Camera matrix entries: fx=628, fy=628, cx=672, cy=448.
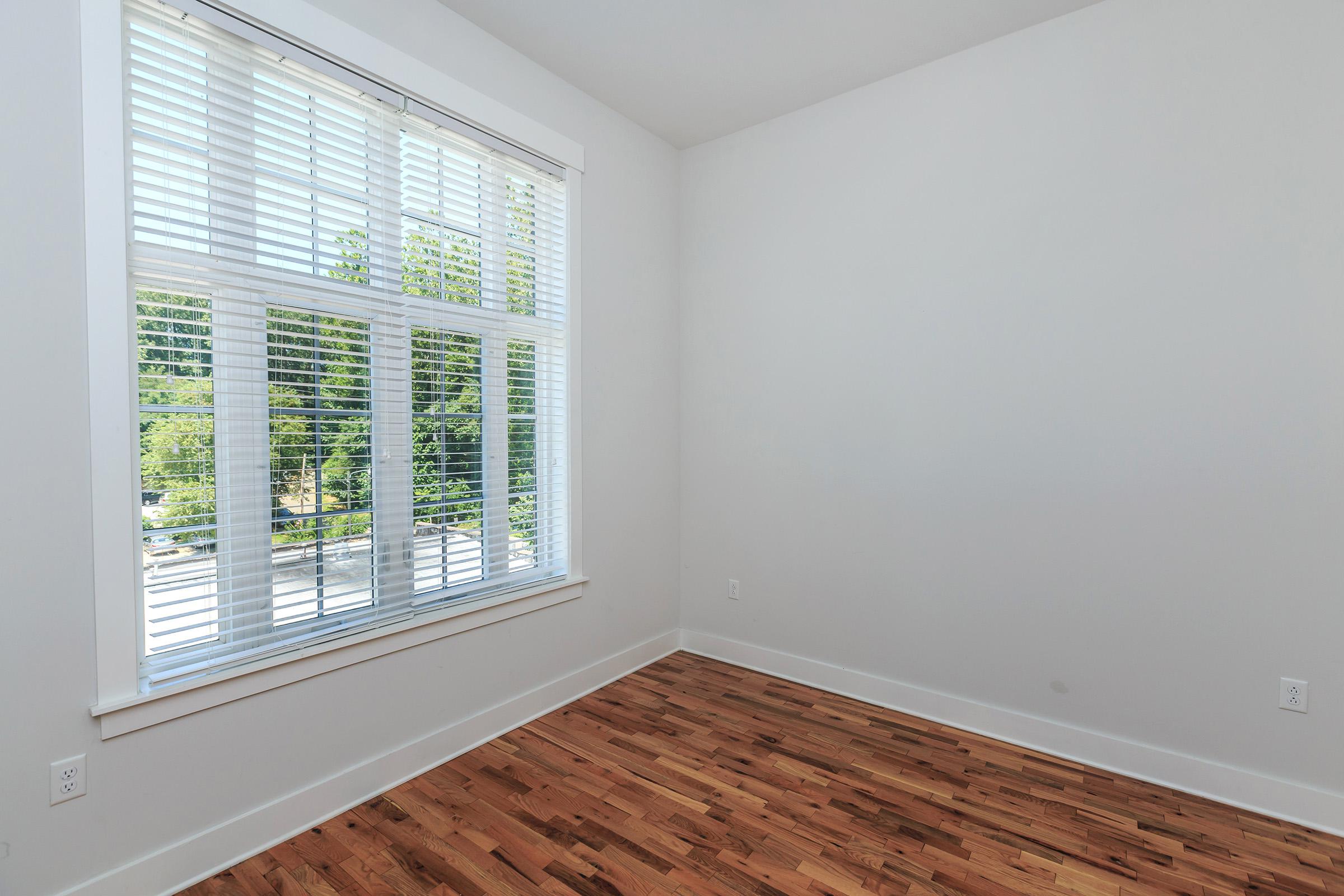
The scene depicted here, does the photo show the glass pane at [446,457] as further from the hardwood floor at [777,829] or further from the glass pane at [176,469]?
the hardwood floor at [777,829]

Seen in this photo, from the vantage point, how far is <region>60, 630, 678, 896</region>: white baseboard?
5.82 feet

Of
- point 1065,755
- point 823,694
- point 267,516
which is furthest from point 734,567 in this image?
point 267,516

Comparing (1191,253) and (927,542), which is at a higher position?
(1191,253)

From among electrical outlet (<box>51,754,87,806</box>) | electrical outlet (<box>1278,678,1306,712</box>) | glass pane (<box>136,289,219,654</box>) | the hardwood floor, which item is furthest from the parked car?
electrical outlet (<box>1278,678,1306,712</box>)

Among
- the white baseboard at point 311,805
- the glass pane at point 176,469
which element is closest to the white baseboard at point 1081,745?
the white baseboard at point 311,805

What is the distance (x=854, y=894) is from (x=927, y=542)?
1571 millimetres

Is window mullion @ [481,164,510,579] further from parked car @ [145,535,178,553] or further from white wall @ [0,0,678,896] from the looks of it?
parked car @ [145,535,178,553]

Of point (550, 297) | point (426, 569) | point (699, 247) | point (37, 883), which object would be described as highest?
point (699, 247)

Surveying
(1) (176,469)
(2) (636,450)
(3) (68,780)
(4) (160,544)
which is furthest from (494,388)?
(3) (68,780)

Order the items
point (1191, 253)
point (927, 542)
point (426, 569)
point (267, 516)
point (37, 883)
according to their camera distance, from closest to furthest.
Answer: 1. point (37, 883)
2. point (267, 516)
3. point (1191, 253)
4. point (426, 569)
5. point (927, 542)

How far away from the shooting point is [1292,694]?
7.18ft

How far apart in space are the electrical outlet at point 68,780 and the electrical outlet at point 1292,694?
12.3ft

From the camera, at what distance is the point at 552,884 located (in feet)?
6.08

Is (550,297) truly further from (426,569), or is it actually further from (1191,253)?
(1191,253)
